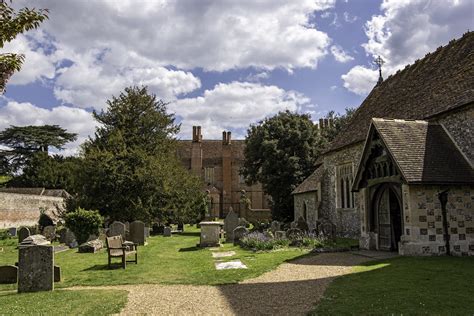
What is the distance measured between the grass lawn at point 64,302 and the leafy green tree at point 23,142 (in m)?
57.4

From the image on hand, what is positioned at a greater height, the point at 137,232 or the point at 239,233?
the point at 137,232

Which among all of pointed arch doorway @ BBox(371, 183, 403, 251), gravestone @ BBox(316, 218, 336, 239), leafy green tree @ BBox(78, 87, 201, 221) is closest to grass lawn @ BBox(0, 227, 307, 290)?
pointed arch doorway @ BBox(371, 183, 403, 251)

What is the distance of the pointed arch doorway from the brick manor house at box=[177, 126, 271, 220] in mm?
51061

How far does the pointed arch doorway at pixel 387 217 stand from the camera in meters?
15.0

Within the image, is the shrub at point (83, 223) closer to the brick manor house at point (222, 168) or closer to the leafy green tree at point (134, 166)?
the leafy green tree at point (134, 166)

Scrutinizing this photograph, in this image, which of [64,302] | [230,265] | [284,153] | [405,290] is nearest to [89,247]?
[230,265]

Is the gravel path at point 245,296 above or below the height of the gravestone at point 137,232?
below

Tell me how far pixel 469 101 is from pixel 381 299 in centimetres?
905

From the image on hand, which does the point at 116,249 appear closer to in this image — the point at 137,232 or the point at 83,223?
the point at 83,223

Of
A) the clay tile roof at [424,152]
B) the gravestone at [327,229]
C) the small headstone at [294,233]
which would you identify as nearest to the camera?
the clay tile roof at [424,152]

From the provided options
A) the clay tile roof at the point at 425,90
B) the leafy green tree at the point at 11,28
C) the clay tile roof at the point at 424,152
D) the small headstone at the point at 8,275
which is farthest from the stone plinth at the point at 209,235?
the leafy green tree at the point at 11,28

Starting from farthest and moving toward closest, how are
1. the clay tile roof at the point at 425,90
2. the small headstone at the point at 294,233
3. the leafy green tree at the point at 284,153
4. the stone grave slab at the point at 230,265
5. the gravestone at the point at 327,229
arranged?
the leafy green tree at the point at 284,153
the gravestone at the point at 327,229
the small headstone at the point at 294,233
the clay tile roof at the point at 425,90
the stone grave slab at the point at 230,265

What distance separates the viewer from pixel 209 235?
1986cm

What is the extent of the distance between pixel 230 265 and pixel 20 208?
32590mm
